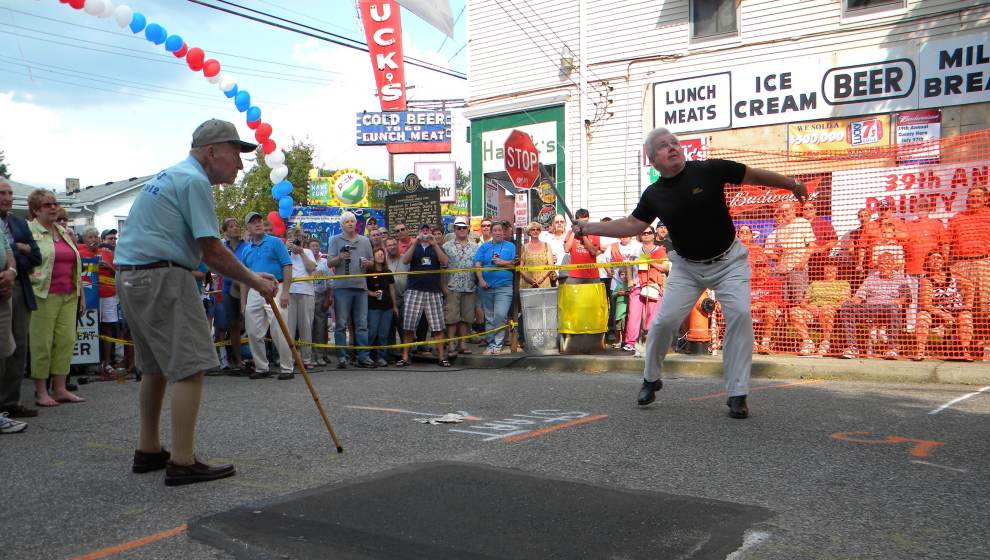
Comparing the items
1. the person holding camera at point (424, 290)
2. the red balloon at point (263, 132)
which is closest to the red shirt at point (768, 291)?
the person holding camera at point (424, 290)

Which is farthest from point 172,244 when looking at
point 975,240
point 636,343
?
point 975,240

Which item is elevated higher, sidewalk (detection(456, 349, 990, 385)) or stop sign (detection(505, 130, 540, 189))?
stop sign (detection(505, 130, 540, 189))

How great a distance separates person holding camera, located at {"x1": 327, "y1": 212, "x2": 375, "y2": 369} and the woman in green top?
232 inches

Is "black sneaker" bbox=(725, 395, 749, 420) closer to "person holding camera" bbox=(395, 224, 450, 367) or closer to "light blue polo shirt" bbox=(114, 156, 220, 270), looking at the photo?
"light blue polo shirt" bbox=(114, 156, 220, 270)

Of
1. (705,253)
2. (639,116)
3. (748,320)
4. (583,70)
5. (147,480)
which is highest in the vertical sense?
(583,70)

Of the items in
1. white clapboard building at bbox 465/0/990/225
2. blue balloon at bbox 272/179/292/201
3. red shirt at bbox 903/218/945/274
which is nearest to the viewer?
red shirt at bbox 903/218/945/274

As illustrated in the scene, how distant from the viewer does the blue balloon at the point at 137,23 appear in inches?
632

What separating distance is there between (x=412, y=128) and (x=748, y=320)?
41.1 m

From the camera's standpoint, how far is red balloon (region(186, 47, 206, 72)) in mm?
17438

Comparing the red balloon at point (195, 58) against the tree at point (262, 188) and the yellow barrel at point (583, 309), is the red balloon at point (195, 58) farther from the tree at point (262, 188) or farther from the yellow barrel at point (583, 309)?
the tree at point (262, 188)

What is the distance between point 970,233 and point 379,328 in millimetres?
7846

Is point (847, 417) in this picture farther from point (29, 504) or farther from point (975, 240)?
point (29, 504)

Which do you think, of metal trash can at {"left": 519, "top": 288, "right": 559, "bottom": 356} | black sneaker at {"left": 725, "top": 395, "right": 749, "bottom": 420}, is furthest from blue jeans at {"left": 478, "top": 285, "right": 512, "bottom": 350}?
black sneaker at {"left": 725, "top": 395, "right": 749, "bottom": 420}

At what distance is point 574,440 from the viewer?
5.32 metres
